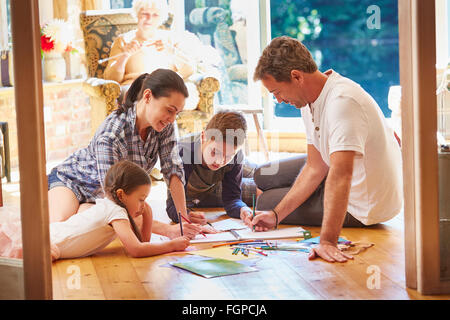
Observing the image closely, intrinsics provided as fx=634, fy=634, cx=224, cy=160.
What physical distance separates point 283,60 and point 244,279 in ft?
2.89

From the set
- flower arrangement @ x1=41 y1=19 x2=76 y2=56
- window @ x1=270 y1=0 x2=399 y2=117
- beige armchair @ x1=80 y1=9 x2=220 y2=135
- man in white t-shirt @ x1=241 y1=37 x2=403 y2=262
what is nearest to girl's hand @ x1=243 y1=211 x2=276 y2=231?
man in white t-shirt @ x1=241 y1=37 x2=403 y2=262

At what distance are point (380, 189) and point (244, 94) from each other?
3417 millimetres

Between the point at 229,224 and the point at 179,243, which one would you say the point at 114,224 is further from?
the point at 229,224

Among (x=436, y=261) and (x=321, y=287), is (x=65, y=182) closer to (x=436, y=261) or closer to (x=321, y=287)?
(x=321, y=287)

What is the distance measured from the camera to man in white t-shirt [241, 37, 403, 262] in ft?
7.71

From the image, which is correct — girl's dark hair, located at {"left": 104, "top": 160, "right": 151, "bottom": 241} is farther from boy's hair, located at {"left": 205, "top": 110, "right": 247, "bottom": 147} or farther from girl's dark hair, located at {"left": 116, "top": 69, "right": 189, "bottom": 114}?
boy's hair, located at {"left": 205, "top": 110, "right": 247, "bottom": 147}

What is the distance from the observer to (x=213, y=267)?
236 centimetres

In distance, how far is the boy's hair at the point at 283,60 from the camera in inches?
99.2

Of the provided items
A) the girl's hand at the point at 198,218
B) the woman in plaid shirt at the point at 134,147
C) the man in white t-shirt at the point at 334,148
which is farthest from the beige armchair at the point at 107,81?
the man in white t-shirt at the point at 334,148

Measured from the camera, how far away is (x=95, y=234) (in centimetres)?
257

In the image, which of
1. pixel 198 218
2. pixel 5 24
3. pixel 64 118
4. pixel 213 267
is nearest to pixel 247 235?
pixel 198 218

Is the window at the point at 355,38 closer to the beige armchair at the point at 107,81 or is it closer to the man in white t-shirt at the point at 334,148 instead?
the beige armchair at the point at 107,81

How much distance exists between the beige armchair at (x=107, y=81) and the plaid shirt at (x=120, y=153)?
1.61 m

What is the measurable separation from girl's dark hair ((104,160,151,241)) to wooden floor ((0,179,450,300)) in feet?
0.91
